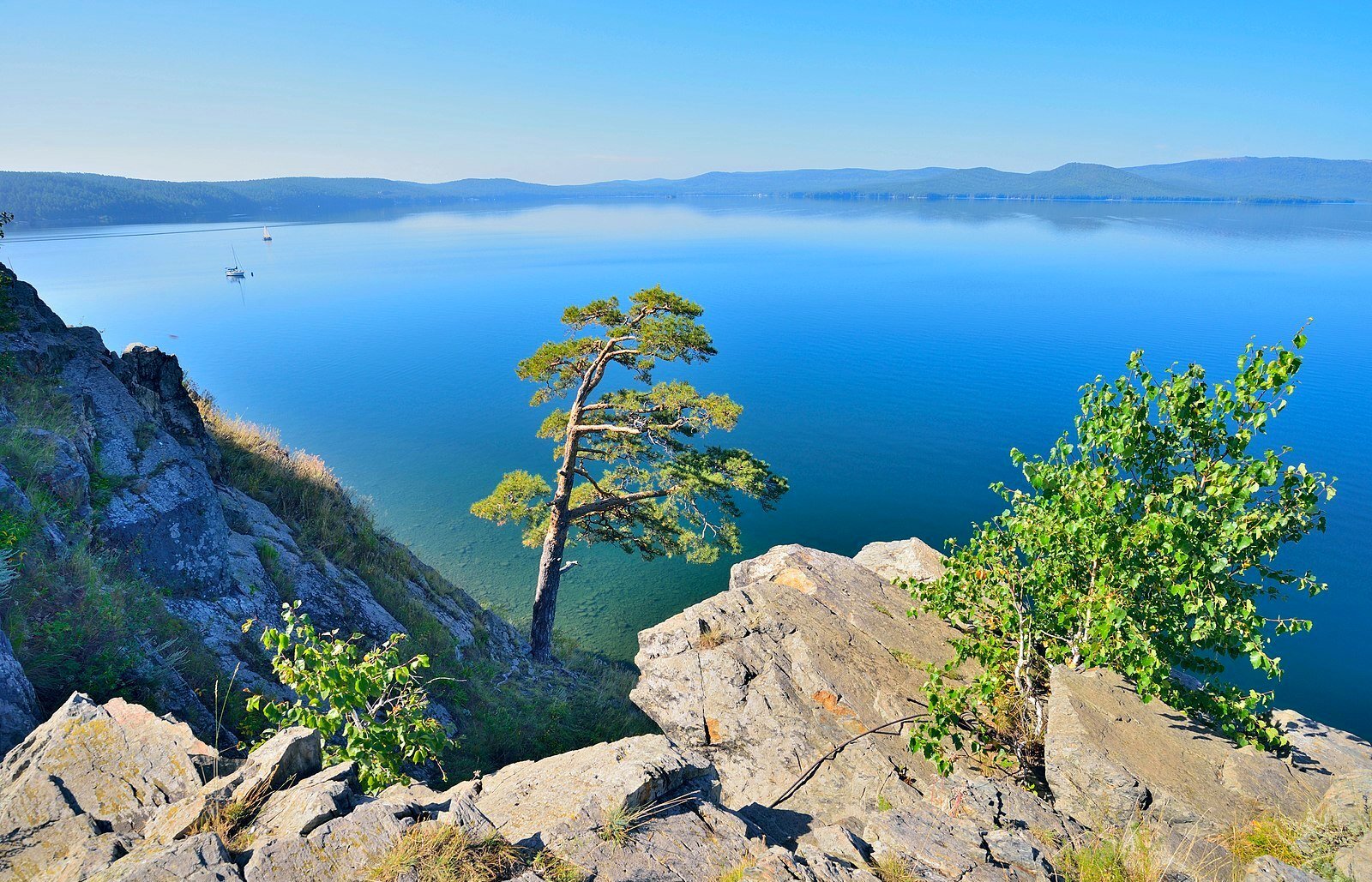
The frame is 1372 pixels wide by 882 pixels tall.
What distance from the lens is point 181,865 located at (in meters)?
4.92

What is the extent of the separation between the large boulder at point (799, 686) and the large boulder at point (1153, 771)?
2.53m

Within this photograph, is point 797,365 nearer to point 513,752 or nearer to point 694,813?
point 513,752

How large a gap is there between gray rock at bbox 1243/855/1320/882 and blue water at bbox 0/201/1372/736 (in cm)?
2079

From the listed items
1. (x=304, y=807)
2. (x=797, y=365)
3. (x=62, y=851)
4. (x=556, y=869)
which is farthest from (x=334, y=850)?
(x=797, y=365)

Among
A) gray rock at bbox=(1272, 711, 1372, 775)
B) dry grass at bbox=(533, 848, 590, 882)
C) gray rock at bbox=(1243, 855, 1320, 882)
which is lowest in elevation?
gray rock at bbox=(1272, 711, 1372, 775)

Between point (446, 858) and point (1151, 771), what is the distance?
7.94 meters

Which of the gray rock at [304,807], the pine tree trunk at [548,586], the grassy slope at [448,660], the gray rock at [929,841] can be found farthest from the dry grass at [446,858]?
the pine tree trunk at [548,586]

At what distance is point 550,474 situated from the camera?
3784 cm

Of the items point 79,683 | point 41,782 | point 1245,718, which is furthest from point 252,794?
point 1245,718

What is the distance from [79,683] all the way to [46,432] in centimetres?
563

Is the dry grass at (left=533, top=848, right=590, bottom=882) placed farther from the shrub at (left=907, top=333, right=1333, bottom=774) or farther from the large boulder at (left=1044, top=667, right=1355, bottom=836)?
the large boulder at (left=1044, top=667, right=1355, bottom=836)

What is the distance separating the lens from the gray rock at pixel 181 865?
15.8ft

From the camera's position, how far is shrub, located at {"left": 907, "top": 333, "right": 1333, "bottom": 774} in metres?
7.46

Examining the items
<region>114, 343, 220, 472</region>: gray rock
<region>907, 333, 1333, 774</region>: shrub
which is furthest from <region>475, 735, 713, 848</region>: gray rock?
<region>114, 343, 220, 472</region>: gray rock
